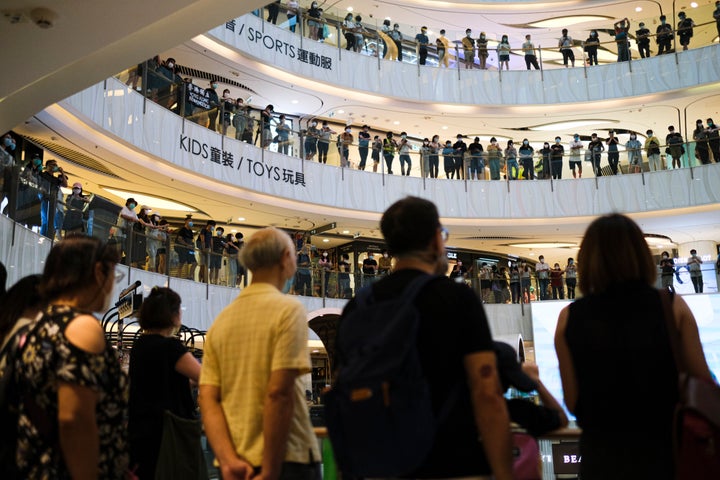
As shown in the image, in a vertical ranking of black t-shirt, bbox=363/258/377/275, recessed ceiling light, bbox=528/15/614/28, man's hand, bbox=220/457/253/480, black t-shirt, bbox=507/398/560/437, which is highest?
recessed ceiling light, bbox=528/15/614/28

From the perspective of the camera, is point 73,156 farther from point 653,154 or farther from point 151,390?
point 653,154

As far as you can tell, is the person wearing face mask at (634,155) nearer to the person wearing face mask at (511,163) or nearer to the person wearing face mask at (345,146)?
the person wearing face mask at (511,163)

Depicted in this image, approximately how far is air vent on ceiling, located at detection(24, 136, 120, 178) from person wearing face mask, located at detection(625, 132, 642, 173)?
13.6 meters

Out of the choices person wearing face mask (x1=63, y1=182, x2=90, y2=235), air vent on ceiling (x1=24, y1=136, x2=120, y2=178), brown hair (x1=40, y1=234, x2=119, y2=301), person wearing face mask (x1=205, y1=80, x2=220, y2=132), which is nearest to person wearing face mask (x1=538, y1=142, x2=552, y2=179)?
person wearing face mask (x1=205, y1=80, x2=220, y2=132)

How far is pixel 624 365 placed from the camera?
7.43ft

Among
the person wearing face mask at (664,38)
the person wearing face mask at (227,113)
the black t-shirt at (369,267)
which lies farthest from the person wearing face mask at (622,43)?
the person wearing face mask at (227,113)

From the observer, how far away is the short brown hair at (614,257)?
235 centimetres

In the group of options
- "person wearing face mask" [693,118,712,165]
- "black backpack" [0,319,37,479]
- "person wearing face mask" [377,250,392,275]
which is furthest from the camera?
"person wearing face mask" [693,118,712,165]

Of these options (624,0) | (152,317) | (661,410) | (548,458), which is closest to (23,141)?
(152,317)

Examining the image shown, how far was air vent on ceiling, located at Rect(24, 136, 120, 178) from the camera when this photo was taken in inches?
600

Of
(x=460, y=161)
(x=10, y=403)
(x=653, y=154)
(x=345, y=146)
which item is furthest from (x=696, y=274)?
(x=10, y=403)

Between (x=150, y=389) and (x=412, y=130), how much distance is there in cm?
2337

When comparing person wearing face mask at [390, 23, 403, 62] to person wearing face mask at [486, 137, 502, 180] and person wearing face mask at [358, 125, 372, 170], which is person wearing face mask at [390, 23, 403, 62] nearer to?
person wearing face mask at [358, 125, 372, 170]

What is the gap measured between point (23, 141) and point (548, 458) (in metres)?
14.1
